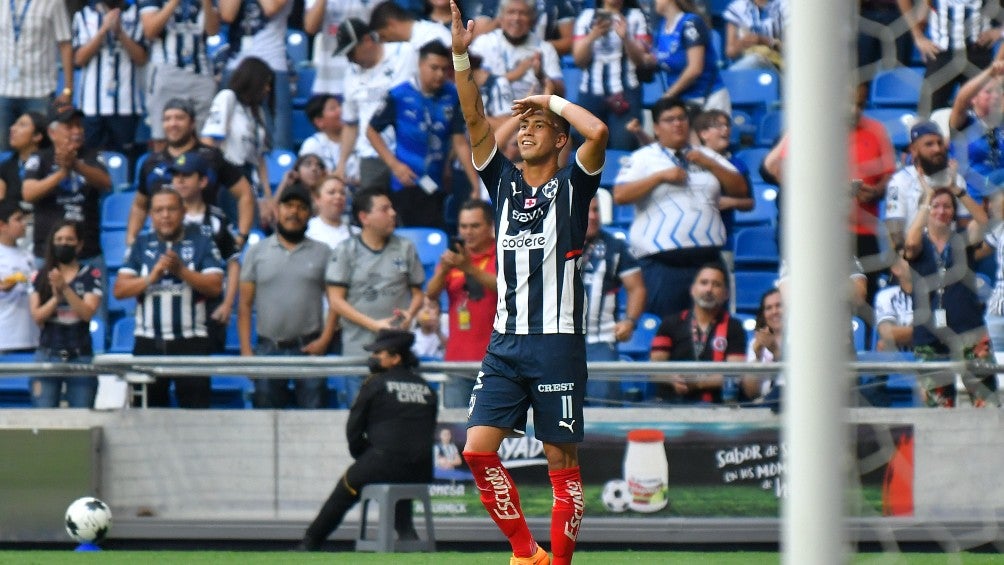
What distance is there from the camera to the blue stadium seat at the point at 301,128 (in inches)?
470

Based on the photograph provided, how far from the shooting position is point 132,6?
11.8 m

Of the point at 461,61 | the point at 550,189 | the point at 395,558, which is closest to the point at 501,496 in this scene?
the point at 550,189

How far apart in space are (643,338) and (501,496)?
13.4ft

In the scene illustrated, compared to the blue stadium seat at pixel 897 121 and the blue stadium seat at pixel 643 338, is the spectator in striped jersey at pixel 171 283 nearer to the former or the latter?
the blue stadium seat at pixel 643 338

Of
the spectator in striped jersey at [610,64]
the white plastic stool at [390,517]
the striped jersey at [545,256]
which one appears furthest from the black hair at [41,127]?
the striped jersey at [545,256]

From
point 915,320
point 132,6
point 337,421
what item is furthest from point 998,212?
point 132,6

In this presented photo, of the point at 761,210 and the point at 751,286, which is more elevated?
the point at 761,210

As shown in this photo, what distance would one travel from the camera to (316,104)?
1127cm

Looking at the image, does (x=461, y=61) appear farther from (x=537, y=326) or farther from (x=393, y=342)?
(x=393, y=342)

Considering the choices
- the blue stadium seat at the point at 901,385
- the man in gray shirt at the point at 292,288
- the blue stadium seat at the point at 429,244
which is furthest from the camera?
the blue stadium seat at the point at 429,244

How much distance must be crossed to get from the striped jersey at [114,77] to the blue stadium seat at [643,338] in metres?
4.79

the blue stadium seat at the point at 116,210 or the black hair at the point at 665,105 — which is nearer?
the black hair at the point at 665,105

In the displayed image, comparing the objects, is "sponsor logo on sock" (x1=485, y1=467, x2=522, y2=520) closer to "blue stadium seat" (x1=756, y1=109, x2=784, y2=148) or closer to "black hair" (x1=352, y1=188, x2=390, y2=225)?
"black hair" (x1=352, y1=188, x2=390, y2=225)

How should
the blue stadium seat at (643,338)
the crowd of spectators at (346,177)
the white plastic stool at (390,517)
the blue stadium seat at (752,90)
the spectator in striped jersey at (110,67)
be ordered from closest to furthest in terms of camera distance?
the white plastic stool at (390,517), the crowd of spectators at (346,177), the blue stadium seat at (643,338), the blue stadium seat at (752,90), the spectator in striped jersey at (110,67)
